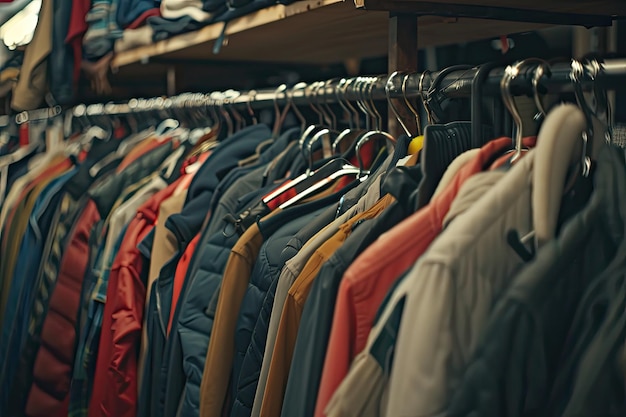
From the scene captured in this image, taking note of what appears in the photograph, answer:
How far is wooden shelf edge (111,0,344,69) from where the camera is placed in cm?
124

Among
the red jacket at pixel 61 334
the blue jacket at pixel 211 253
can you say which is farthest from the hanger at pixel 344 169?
the red jacket at pixel 61 334

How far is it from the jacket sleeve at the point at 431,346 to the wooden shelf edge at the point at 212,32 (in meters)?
0.59

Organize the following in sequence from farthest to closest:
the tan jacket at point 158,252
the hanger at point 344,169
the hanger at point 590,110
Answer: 1. the tan jacket at point 158,252
2. the hanger at point 344,169
3. the hanger at point 590,110

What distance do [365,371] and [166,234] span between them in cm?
76

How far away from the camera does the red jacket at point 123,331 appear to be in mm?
1394

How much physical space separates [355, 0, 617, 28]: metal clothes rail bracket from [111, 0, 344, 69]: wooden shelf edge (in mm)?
76

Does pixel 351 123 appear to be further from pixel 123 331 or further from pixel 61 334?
pixel 61 334

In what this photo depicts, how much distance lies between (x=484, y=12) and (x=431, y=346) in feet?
2.21

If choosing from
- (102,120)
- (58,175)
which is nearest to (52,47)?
(102,120)

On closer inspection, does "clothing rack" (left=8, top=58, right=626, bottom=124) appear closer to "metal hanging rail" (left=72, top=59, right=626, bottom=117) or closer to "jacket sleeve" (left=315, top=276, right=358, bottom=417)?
"metal hanging rail" (left=72, top=59, right=626, bottom=117)

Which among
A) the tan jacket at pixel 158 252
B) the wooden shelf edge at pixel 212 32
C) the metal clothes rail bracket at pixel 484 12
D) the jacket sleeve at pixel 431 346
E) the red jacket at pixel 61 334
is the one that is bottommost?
the red jacket at pixel 61 334

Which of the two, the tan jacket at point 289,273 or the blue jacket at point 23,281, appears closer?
the tan jacket at point 289,273

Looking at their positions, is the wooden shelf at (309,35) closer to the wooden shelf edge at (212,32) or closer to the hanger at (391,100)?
the wooden shelf edge at (212,32)

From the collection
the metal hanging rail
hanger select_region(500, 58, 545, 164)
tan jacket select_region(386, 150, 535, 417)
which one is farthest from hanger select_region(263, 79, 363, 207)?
tan jacket select_region(386, 150, 535, 417)
